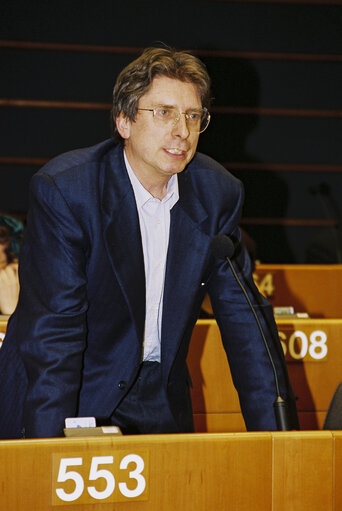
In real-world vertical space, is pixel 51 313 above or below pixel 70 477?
above

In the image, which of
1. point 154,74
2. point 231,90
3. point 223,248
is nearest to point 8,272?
point 154,74

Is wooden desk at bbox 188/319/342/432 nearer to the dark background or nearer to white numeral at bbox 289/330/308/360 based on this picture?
white numeral at bbox 289/330/308/360

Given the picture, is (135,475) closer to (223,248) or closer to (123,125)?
(223,248)

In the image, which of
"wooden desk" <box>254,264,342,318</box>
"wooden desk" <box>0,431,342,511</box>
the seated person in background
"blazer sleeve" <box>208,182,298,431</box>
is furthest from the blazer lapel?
"wooden desk" <box>254,264,342,318</box>

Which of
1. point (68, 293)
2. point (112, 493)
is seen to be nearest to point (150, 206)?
point (68, 293)

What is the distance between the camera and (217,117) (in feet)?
22.9

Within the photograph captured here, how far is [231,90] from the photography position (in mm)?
7012

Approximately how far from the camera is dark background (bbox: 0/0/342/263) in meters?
6.78

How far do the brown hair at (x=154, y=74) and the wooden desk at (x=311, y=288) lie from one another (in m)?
3.53

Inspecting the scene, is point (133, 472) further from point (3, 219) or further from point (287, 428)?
point (3, 219)

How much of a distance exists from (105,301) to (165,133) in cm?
43

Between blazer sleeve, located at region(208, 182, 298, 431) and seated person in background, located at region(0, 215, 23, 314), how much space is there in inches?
96.5

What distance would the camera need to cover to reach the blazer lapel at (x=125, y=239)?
173 centimetres

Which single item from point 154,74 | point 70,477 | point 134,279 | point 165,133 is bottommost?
point 70,477
